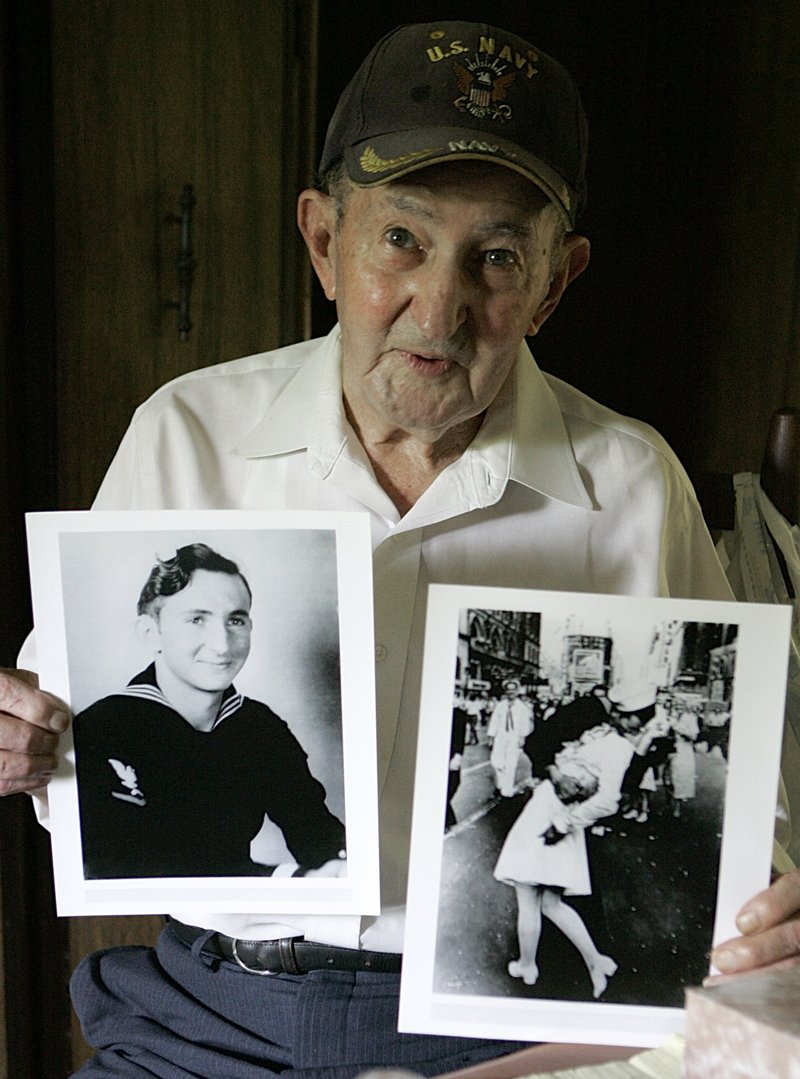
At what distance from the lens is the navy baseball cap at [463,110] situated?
931 mm

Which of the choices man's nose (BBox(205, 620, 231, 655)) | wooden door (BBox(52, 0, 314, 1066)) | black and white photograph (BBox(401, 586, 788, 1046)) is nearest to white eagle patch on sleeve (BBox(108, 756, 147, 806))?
man's nose (BBox(205, 620, 231, 655))

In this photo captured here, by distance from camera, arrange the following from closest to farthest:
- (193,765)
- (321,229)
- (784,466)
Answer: (193,765) < (321,229) < (784,466)

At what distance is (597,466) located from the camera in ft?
3.74

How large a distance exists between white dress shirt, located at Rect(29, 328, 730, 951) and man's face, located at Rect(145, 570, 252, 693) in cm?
23

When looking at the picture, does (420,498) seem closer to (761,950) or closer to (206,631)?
(206,631)

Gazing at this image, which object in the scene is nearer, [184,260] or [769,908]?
[769,908]

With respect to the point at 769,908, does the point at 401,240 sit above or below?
above

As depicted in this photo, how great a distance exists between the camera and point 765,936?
0.76 meters

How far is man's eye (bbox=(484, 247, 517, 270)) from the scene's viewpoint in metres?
0.98

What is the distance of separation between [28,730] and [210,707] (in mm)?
143

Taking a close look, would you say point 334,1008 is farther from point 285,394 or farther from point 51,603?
point 285,394

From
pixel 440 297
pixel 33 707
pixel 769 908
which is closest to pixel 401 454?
pixel 440 297

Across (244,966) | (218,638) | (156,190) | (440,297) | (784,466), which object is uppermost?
(156,190)

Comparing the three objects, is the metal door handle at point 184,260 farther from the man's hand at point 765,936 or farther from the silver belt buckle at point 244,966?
the man's hand at point 765,936
